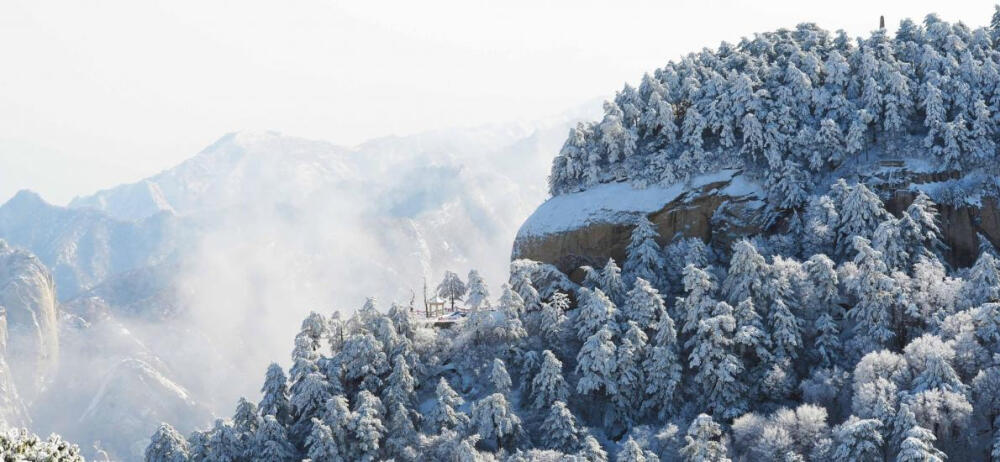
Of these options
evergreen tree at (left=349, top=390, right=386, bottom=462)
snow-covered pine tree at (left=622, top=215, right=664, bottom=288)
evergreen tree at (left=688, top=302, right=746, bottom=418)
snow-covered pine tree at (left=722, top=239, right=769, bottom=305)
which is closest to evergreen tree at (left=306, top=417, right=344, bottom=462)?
evergreen tree at (left=349, top=390, right=386, bottom=462)

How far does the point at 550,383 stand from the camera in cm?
6812

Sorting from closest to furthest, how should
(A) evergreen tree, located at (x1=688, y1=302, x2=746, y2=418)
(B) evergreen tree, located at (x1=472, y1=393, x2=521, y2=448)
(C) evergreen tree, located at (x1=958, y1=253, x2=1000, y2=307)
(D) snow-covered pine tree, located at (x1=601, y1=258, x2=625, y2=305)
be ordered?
(C) evergreen tree, located at (x1=958, y1=253, x2=1000, y2=307)
(B) evergreen tree, located at (x1=472, y1=393, x2=521, y2=448)
(A) evergreen tree, located at (x1=688, y1=302, x2=746, y2=418)
(D) snow-covered pine tree, located at (x1=601, y1=258, x2=625, y2=305)

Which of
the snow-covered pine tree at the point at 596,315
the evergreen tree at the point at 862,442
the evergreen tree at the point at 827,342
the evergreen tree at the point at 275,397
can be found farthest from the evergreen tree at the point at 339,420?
the evergreen tree at the point at 827,342

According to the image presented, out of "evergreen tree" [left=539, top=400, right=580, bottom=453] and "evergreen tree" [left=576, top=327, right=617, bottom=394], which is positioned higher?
"evergreen tree" [left=576, top=327, right=617, bottom=394]

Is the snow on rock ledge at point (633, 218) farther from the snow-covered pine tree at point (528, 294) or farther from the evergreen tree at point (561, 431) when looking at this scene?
the evergreen tree at point (561, 431)

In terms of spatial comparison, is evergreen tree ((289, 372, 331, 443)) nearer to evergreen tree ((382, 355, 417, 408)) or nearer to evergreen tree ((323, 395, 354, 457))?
evergreen tree ((323, 395, 354, 457))

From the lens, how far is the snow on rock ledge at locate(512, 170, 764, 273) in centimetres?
8038

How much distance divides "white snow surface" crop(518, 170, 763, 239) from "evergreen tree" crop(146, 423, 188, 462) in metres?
A: 31.7

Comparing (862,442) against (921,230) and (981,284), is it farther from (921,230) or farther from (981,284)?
(921,230)

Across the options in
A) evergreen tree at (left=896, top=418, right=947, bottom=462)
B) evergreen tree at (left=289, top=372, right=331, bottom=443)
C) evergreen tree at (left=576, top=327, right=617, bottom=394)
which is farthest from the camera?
evergreen tree at (left=289, top=372, right=331, bottom=443)

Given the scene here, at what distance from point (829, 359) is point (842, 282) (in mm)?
6917

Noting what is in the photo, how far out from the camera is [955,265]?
74.7 metres

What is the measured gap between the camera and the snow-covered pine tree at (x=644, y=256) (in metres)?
76.6

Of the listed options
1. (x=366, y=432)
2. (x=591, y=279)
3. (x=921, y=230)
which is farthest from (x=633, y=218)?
(x=366, y=432)
